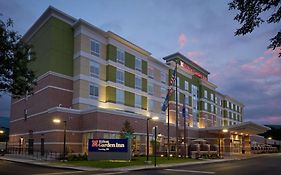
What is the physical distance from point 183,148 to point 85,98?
20.4m

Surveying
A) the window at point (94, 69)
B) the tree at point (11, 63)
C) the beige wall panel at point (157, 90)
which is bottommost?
the tree at point (11, 63)

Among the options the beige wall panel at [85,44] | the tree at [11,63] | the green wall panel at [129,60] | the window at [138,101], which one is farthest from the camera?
the window at [138,101]

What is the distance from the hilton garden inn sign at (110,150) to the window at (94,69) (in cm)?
1710

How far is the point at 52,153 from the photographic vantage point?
45.8m

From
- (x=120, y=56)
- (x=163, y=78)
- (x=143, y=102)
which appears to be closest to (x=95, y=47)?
Answer: (x=120, y=56)

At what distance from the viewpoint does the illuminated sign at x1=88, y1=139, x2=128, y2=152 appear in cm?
3800

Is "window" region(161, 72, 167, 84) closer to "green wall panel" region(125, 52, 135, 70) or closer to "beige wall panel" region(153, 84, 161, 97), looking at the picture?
"beige wall panel" region(153, 84, 161, 97)

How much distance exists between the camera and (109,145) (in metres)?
38.5

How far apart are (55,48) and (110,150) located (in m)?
21.2

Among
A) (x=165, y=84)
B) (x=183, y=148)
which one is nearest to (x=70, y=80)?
(x=183, y=148)

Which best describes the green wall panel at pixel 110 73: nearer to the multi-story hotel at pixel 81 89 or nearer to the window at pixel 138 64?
the multi-story hotel at pixel 81 89

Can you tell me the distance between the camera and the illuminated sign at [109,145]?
38.0 metres

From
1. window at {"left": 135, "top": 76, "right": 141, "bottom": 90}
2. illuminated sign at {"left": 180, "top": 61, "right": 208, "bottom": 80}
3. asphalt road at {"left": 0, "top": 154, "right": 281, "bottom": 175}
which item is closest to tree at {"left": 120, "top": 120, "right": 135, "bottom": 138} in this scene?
window at {"left": 135, "top": 76, "right": 141, "bottom": 90}

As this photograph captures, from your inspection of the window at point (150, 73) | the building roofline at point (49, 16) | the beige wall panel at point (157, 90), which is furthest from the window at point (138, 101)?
the building roofline at point (49, 16)
